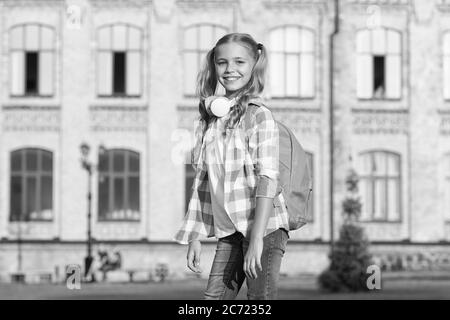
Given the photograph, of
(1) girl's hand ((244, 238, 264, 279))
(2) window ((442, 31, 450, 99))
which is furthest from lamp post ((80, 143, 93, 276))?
(1) girl's hand ((244, 238, 264, 279))

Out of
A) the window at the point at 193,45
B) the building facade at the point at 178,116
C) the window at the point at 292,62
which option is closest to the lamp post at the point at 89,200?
the building facade at the point at 178,116

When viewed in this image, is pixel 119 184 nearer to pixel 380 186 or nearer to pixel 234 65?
pixel 380 186

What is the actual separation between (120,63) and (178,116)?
8.27 ft

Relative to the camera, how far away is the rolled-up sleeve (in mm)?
4496

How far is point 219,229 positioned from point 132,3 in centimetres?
2832

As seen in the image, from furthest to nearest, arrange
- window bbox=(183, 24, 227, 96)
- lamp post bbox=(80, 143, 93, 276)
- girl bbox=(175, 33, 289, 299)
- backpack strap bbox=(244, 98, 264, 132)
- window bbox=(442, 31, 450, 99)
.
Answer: window bbox=(442, 31, 450, 99) → window bbox=(183, 24, 227, 96) → lamp post bbox=(80, 143, 93, 276) → backpack strap bbox=(244, 98, 264, 132) → girl bbox=(175, 33, 289, 299)

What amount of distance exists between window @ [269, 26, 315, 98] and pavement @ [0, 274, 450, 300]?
618 centimetres

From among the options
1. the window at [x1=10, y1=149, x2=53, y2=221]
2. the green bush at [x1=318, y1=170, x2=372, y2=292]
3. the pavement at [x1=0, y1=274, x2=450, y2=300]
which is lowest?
the pavement at [x1=0, y1=274, x2=450, y2=300]

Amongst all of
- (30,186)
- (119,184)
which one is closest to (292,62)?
(119,184)

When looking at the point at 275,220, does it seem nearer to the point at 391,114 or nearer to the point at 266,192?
the point at 266,192

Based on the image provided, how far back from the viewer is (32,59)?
3219 cm

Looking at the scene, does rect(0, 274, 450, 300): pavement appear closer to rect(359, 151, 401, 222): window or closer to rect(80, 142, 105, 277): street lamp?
rect(80, 142, 105, 277): street lamp

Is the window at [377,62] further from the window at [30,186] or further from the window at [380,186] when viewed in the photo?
the window at [30,186]

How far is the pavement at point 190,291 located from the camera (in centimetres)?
2125
